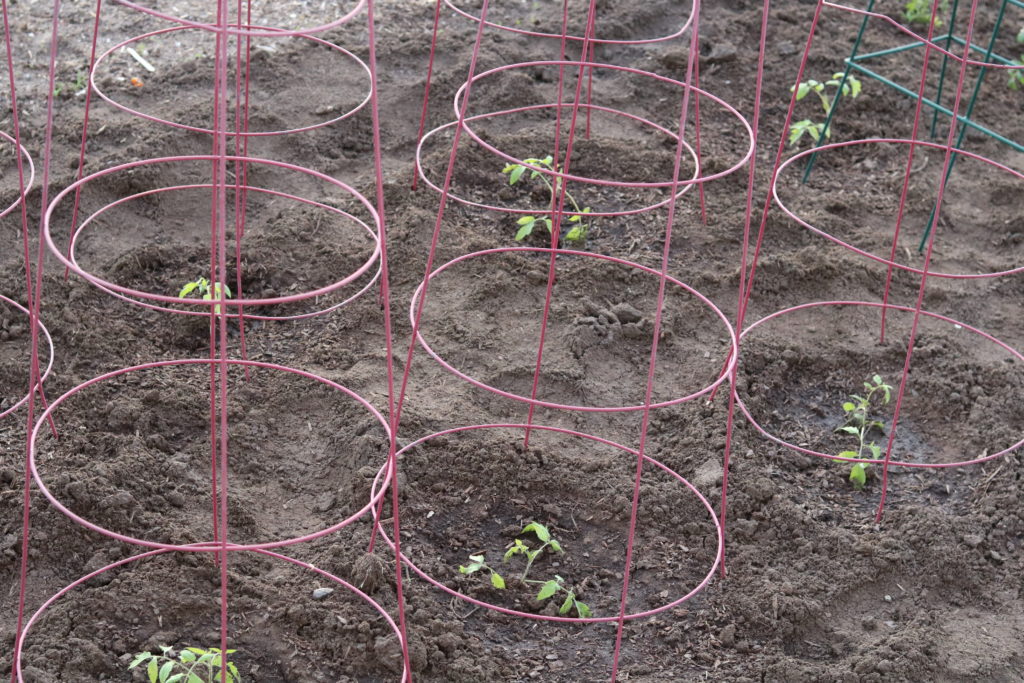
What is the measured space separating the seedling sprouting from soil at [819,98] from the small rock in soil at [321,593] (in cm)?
352

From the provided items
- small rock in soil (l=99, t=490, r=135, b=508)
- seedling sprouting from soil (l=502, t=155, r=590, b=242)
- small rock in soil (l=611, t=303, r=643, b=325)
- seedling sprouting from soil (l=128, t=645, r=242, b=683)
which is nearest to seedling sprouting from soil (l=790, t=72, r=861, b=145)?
seedling sprouting from soil (l=502, t=155, r=590, b=242)

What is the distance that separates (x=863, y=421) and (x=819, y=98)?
2.89 m

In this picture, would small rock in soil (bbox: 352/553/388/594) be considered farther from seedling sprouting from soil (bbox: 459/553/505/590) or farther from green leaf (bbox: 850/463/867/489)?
green leaf (bbox: 850/463/867/489)

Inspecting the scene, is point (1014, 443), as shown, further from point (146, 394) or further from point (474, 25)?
point (474, 25)

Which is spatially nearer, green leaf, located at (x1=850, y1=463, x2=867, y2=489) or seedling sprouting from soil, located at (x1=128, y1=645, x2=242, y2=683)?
seedling sprouting from soil, located at (x1=128, y1=645, x2=242, y2=683)

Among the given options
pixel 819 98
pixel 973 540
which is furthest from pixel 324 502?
pixel 819 98

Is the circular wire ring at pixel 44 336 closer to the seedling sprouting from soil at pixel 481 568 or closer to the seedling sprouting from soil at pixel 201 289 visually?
the seedling sprouting from soil at pixel 201 289

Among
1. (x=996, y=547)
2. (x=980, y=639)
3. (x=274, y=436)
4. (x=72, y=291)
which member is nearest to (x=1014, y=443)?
(x=996, y=547)

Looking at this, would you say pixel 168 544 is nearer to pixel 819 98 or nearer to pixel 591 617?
pixel 591 617

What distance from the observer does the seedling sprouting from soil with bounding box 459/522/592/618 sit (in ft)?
11.0

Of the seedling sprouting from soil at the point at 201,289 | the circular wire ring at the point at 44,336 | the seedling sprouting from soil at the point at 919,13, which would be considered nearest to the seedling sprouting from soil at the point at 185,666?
the circular wire ring at the point at 44,336

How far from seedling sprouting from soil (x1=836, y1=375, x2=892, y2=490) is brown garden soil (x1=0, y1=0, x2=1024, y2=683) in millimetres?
76

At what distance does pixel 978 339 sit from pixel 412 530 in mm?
2561

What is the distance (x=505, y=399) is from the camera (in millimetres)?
4238
